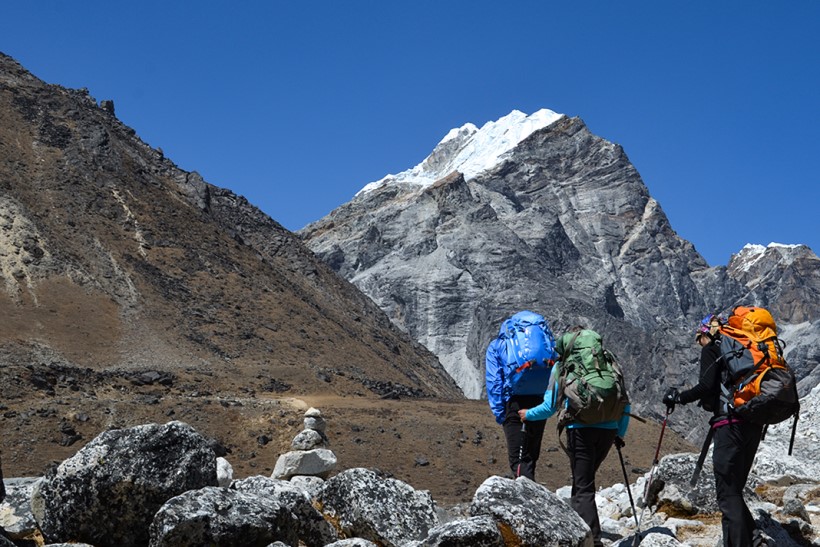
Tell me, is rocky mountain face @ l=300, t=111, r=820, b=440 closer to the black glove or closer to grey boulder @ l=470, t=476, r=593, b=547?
the black glove

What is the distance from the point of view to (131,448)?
6273mm

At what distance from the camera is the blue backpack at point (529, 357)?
7648 mm

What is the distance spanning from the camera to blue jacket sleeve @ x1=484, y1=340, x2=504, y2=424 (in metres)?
7.84

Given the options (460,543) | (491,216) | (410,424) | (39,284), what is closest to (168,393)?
(410,424)

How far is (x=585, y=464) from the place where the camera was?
7012mm

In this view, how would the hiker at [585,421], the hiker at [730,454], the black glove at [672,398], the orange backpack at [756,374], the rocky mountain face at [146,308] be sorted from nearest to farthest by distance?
the orange backpack at [756,374] → the hiker at [730,454] → the hiker at [585,421] → the black glove at [672,398] → the rocky mountain face at [146,308]

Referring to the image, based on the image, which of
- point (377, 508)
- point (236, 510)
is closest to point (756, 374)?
point (377, 508)

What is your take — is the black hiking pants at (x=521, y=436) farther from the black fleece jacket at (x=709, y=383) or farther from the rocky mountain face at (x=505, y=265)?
the rocky mountain face at (x=505, y=265)

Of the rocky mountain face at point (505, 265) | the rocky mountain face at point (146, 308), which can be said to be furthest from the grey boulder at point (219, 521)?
the rocky mountain face at point (505, 265)

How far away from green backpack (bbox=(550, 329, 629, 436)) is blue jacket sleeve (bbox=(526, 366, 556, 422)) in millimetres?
114

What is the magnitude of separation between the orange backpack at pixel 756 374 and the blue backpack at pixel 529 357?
4.76 feet

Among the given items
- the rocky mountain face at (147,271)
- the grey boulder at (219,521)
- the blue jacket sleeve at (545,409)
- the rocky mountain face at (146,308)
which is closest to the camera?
the grey boulder at (219,521)

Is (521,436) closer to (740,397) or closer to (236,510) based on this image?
(740,397)

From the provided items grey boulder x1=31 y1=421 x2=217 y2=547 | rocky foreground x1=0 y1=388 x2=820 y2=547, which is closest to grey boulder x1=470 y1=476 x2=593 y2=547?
rocky foreground x1=0 y1=388 x2=820 y2=547
